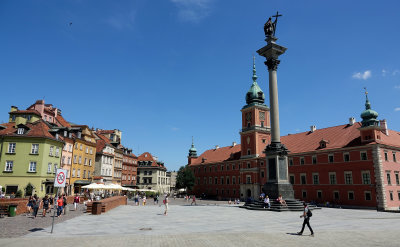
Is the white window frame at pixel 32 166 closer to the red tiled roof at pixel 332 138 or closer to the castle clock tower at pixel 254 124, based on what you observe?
the red tiled roof at pixel 332 138

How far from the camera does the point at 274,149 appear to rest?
98.7 feet

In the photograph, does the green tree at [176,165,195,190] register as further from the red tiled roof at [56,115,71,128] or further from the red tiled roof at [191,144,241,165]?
the red tiled roof at [56,115,71,128]

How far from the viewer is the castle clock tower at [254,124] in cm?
6562

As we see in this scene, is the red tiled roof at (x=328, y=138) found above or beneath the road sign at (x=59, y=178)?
above

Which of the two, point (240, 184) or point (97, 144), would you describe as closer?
point (97, 144)

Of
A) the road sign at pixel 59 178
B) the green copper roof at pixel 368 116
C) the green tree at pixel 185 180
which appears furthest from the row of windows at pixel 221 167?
the road sign at pixel 59 178

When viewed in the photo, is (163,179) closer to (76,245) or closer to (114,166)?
(114,166)

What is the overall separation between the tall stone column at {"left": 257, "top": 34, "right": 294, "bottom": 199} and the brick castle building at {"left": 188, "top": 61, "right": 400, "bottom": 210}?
1587cm

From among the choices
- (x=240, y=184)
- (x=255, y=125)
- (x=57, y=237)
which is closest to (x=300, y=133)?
(x=255, y=125)

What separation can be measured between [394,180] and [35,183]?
51.0 meters

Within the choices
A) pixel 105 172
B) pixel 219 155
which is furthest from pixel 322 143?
pixel 105 172

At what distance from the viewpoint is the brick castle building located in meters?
39.8

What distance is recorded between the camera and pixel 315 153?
49094mm

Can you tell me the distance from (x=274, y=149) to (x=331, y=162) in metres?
21.3
